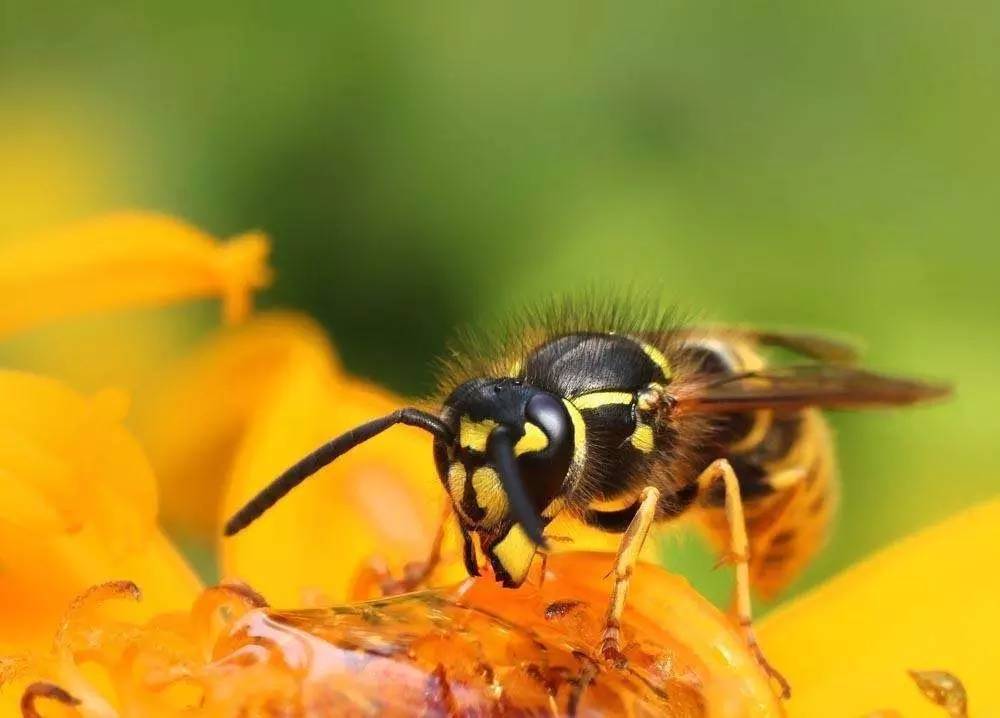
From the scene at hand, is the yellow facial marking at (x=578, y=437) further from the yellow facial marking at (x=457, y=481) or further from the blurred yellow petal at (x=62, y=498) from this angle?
the blurred yellow petal at (x=62, y=498)

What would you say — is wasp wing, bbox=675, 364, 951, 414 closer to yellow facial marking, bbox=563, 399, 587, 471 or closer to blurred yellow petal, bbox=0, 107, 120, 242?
yellow facial marking, bbox=563, 399, 587, 471

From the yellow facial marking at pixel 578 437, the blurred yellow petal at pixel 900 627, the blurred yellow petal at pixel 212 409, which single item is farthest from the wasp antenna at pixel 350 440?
the blurred yellow petal at pixel 212 409

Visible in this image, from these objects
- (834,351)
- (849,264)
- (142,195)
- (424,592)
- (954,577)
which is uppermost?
(142,195)

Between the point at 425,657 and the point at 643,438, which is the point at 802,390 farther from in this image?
the point at 425,657

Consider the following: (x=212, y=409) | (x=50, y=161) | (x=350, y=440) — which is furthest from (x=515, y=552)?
(x=50, y=161)

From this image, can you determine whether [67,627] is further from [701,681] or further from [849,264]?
[849,264]

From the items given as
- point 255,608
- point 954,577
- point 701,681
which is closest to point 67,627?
point 255,608
